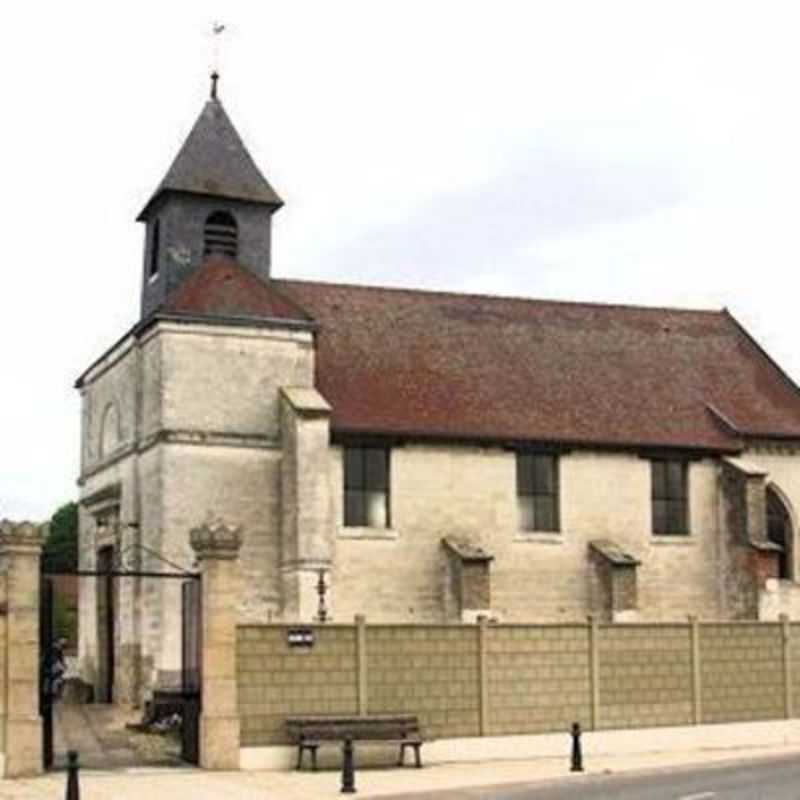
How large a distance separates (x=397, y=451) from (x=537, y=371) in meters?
5.46

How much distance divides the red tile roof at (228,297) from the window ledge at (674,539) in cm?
1049

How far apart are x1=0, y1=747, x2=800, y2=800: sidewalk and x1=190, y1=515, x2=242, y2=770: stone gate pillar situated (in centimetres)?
49

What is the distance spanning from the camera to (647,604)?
3881cm

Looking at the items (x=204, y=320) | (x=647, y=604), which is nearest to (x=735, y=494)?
(x=647, y=604)

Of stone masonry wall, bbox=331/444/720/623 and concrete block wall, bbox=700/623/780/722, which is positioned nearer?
concrete block wall, bbox=700/623/780/722

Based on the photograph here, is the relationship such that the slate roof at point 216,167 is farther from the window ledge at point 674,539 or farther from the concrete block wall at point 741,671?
the concrete block wall at point 741,671

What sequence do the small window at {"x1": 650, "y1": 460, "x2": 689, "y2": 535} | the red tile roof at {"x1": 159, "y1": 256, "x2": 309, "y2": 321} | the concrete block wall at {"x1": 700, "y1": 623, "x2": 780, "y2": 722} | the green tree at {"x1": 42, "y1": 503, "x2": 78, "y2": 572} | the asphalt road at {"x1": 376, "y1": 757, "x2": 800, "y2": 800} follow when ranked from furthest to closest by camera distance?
the green tree at {"x1": 42, "y1": 503, "x2": 78, "y2": 572}
the small window at {"x1": 650, "y1": 460, "x2": 689, "y2": 535}
the red tile roof at {"x1": 159, "y1": 256, "x2": 309, "y2": 321}
the concrete block wall at {"x1": 700, "y1": 623, "x2": 780, "y2": 722}
the asphalt road at {"x1": 376, "y1": 757, "x2": 800, "y2": 800}

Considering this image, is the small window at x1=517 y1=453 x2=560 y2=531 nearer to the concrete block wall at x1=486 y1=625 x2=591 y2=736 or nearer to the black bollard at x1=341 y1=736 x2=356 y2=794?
the concrete block wall at x1=486 y1=625 x2=591 y2=736

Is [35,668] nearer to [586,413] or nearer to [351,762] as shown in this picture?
[351,762]

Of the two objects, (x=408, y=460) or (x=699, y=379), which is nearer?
(x=408, y=460)

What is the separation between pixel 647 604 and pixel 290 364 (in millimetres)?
10819

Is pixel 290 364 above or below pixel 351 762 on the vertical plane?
above

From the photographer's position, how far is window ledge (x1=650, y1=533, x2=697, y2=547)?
39.2 metres

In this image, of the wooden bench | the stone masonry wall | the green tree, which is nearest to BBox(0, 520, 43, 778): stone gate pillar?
the wooden bench
